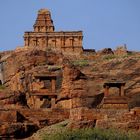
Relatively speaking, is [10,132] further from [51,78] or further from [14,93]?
[51,78]

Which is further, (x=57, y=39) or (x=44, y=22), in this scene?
(x=44, y=22)

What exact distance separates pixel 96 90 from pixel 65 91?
2.63 m

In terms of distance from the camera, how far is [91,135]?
129 feet

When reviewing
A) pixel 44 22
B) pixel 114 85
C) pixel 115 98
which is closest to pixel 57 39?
pixel 44 22

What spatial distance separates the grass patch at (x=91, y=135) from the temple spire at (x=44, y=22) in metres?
72.3

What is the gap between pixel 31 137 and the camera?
140 feet

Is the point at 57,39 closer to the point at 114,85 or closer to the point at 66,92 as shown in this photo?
the point at 66,92

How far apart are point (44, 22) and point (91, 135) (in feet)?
250

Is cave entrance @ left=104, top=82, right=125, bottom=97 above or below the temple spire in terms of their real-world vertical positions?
below

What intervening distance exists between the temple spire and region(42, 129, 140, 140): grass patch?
72.3 meters

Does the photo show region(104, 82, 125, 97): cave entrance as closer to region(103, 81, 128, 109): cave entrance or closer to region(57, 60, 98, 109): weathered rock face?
region(103, 81, 128, 109): cave entrance

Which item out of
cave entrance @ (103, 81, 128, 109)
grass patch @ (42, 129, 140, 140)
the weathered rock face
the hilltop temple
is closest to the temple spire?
the hilltop temple

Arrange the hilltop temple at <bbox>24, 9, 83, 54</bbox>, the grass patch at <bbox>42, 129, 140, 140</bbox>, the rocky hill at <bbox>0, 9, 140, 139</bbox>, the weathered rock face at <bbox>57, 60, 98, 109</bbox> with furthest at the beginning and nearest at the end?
the hilltop temple at <bbox>24, 9, 83, 54</bbox> → the weathered rock face at <bbox>57, 60, 98, 109</bbox> → the rocky hill at <bbox>0, 9, 140, 139</bbox> → the grass patch at <bbox>42, 129, 140, 140</bbox>

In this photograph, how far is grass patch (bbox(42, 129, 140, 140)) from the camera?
128ft
